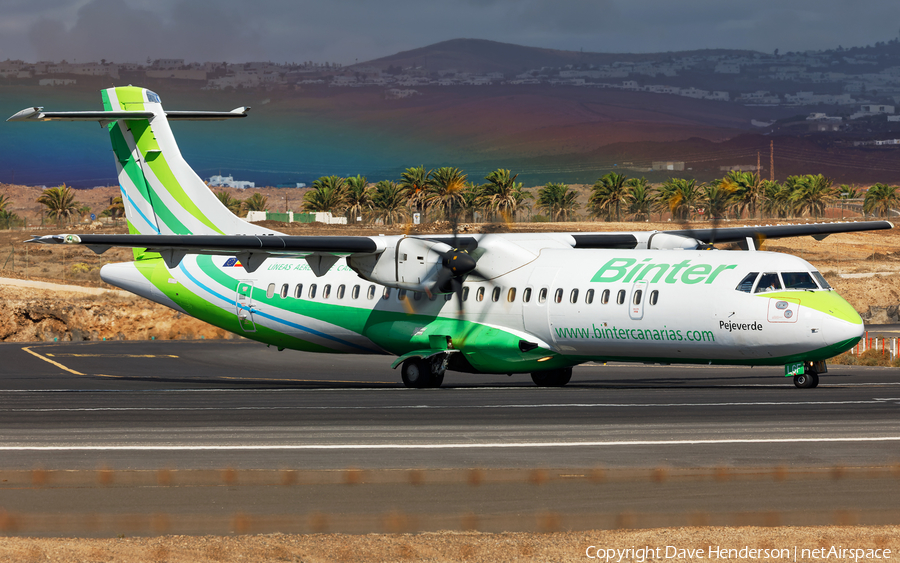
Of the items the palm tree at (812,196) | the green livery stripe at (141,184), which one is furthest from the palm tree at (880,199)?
the green livery stripe at (141,184)

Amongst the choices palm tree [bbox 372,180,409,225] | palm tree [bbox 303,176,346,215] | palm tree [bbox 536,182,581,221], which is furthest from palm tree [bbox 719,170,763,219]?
palm tree [bbox 303,176,346,215]

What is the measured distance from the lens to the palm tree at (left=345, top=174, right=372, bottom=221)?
438 ft

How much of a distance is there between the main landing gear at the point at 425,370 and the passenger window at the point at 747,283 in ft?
26.0

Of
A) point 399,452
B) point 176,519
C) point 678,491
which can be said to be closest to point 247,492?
point 176,519

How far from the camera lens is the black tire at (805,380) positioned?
2397 cm

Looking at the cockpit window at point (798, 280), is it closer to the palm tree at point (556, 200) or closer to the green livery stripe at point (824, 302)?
the green livery stripe at point (824, 302)

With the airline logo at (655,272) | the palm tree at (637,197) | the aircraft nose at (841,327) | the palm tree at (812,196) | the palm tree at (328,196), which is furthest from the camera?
the palm tree at (328,196)

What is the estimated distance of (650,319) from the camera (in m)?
23.7

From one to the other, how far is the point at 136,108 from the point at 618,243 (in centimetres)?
1600

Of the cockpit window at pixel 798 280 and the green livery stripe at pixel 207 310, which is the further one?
the green livery stripe at pixel 207 310

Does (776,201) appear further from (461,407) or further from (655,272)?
(461,407)

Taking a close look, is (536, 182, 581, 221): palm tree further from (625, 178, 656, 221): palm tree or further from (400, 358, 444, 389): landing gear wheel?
(400, 358, 444, 389): landing gear wheel

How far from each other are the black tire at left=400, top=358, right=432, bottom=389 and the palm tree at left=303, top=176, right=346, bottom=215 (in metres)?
111

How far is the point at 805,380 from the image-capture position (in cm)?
2400
